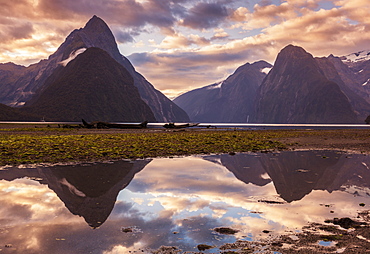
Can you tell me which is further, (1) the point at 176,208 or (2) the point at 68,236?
(1) the point at 176,208

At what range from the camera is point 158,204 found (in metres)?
11.0

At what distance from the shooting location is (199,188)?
45.4 ft

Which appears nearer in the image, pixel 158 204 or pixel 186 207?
pixel 186 207

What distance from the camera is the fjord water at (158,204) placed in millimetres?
7645

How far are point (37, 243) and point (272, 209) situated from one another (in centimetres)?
736

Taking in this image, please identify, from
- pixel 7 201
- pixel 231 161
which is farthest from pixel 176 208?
pixel 231 161

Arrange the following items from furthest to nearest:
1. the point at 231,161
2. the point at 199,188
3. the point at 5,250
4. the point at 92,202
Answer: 1. the point at 231,161
2. the point at 199,188
3. the point at 92,202
4. the point at 5,250

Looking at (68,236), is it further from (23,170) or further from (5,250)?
(23,170)

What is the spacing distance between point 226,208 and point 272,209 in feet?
5.25

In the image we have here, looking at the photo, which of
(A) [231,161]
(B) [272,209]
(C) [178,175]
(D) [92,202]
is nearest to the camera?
(B) [272,209]

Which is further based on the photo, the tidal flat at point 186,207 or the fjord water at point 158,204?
the fjord water at point 158,204

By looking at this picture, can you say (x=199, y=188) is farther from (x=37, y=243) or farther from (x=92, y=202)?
(x=37, y=243)

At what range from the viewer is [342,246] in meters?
7.13

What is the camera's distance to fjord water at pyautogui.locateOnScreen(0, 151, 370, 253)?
764 centimetres
